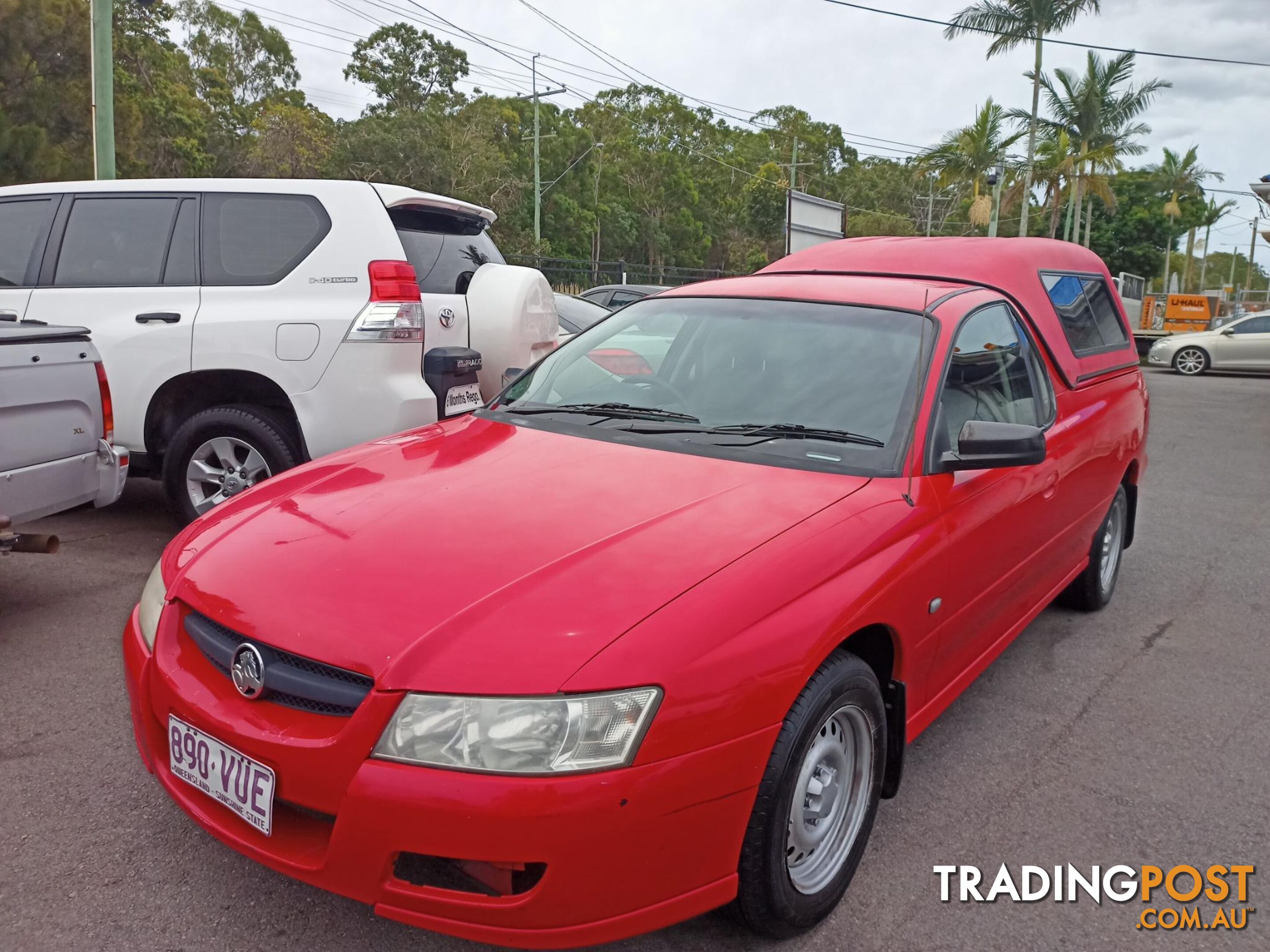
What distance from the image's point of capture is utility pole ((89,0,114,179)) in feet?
31.7

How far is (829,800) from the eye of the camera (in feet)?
8.04

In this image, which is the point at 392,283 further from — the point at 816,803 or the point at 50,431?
the point at 816,803

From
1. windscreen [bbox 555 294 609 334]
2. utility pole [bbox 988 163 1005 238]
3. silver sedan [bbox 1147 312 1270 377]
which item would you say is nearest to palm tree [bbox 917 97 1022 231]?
utility pole [bbox 988 163 1005 238]

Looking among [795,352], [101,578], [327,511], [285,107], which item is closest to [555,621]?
[327,511]

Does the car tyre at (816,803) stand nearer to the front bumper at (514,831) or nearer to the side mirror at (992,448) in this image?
the front bumper at (514,831)

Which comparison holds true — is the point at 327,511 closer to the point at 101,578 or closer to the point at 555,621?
the point at 555,621

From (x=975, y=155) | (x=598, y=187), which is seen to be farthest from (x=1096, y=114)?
(x=598, y=187)

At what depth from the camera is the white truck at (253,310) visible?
5.10m

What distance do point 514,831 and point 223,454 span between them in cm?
408

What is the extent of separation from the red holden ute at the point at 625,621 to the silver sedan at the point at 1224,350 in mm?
20952

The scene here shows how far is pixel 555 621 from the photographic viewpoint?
201 cm

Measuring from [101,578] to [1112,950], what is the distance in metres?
4.58

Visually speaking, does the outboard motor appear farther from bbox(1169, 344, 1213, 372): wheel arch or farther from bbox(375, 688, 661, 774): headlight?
bbox(1169, 344, 1213, 372): wheel arch

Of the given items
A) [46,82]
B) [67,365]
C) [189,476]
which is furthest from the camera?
[46,82]
